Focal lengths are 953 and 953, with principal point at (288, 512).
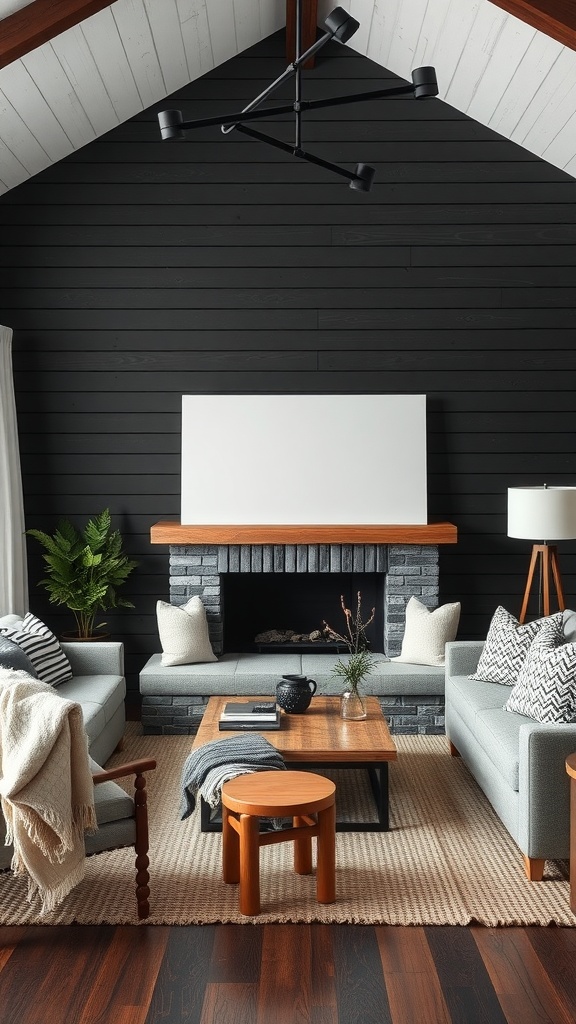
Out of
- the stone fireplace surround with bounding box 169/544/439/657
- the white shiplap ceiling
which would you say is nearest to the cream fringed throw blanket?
the stone fireplace surround with bounding box 169/544/439/657

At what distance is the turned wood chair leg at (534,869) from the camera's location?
3621 mm

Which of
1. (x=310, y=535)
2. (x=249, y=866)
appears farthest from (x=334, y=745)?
(x=310, y=535)

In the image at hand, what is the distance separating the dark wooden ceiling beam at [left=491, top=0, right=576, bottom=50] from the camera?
4402 millimetres

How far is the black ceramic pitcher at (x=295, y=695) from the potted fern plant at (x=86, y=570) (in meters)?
1.68

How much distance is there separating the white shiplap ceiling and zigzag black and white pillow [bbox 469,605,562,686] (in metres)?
2.92

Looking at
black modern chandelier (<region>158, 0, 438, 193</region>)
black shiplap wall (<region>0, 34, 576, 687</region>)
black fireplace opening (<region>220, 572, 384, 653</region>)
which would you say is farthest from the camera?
black fireplace opening (<region>220, 572, 384, 653</region>)

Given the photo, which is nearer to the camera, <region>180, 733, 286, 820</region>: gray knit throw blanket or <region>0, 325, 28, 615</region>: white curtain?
<region>180, 733, 286, 820</region>: gray knit throw blanket

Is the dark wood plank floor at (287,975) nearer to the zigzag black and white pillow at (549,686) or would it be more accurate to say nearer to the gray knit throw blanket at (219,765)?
the gray knit throw blanket at (219,765)

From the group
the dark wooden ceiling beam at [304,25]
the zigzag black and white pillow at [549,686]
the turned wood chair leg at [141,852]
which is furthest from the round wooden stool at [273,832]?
the dark wooden ceiling beam at [304,25]

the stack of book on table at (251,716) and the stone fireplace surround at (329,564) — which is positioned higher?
the stone fireplace surround at (329,564)

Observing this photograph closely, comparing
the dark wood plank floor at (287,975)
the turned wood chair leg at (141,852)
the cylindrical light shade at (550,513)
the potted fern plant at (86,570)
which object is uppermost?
the cylindrical light shade at (550,513)

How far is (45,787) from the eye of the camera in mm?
3100

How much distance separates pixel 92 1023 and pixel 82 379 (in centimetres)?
431

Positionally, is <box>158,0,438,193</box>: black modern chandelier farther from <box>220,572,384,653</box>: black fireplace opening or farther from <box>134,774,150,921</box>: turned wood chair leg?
<box>220,572,384,653</box>: black fireplace opening
